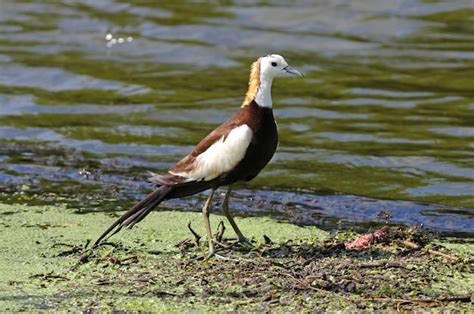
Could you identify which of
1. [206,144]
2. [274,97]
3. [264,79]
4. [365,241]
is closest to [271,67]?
[264,79]

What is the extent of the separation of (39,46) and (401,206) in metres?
8.18

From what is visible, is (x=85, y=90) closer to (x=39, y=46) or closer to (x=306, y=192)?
(x=39, y=46)

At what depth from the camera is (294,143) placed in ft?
38.5

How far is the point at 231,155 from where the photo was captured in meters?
6.75

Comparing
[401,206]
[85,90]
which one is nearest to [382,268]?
[401,206]

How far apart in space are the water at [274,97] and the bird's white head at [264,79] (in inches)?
76.7

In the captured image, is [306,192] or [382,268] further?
[306,192]

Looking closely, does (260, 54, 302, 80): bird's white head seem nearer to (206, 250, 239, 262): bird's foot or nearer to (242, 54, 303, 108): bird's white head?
(242, 54, 303, 108): bird's white head

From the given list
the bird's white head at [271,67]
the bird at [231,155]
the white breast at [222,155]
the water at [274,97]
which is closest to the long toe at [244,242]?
the bird at [231,155]

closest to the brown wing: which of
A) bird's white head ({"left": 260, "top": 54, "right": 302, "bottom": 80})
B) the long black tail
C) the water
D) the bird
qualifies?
the bird

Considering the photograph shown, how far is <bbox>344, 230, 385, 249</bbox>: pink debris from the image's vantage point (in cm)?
708

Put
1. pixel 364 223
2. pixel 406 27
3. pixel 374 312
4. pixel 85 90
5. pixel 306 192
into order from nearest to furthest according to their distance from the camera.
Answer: pixel 374 312 → pixel 364 223 → pixel 306 192 → pixel 85 90 → pixel 406 27

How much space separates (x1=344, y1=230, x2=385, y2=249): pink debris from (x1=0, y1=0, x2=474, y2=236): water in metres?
1.56

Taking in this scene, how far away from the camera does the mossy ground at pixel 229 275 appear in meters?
6.07
